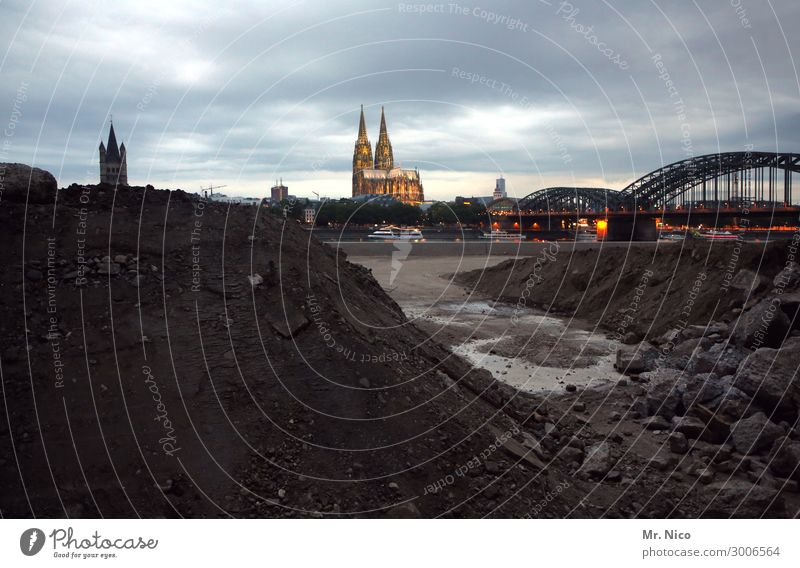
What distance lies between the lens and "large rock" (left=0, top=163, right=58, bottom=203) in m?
11.0

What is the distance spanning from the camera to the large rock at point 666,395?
12.3 m

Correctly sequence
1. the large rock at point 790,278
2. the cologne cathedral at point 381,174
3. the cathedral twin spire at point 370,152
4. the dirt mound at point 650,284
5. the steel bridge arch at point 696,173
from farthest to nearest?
the cathedral twin spire at point 370,152 < the cologne cathedral at point 381,174 < the steel bridge arch at point 696,173 < the dirt mound at point 650,284 < the large rock at point 790,278

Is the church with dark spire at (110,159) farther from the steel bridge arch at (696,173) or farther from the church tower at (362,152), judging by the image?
the church tower at (362,152)

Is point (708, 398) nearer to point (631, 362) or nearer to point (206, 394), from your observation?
point (631, 362)

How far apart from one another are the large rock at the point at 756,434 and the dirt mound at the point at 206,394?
4.13 metres

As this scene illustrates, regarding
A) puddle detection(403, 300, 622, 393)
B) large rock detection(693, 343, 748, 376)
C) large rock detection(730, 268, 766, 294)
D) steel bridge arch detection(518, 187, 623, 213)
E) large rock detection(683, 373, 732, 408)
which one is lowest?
puddle detection(403, 300, 622, 393)

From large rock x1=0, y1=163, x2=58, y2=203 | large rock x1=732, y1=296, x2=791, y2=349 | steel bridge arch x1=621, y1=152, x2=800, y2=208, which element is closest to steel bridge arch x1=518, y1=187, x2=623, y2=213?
steel bridge arch x1=621, y1=152, x2=800, y2=208

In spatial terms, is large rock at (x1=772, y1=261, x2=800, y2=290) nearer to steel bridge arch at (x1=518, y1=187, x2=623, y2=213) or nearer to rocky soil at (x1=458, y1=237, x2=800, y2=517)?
rocky soil at (x1=458, y1=237, x2=800, y2=517)

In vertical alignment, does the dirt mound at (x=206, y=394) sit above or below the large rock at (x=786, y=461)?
above

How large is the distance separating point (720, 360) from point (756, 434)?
148 inches

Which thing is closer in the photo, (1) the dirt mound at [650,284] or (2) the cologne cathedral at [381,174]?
(1) the dirt mound at [650,284]

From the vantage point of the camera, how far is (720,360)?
44.6 feet

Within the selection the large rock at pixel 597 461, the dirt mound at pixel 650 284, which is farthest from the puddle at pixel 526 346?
the large rock at pixel 597 461

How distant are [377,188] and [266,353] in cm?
14581
